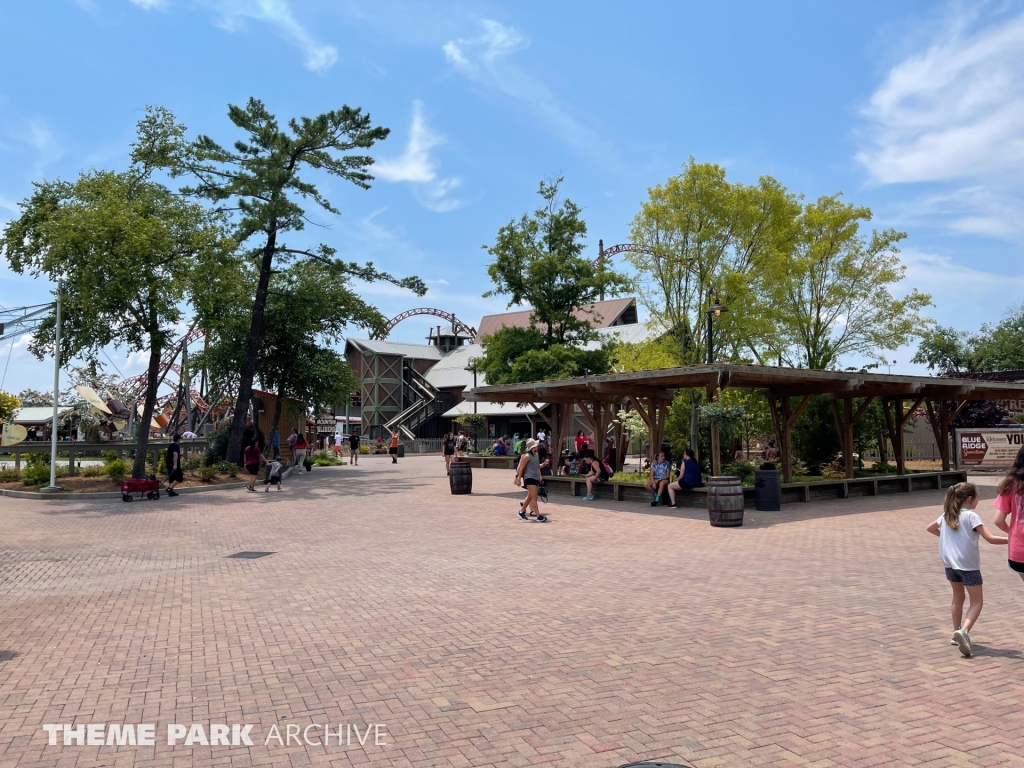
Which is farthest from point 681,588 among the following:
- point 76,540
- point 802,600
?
point 76,540

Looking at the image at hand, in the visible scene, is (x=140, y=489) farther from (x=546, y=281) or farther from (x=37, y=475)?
(x=546, y=281)

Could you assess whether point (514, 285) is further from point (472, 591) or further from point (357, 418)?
point (357, 418)

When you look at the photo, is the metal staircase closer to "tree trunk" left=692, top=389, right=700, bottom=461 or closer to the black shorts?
"tree trunk" left=692, top=389, right=700, bottom=461

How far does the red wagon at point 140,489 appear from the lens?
18453 mm

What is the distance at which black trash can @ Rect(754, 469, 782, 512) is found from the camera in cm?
1541

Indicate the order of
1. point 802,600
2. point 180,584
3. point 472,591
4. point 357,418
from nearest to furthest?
point 802,600 < point 472,591 < point 180,584 < point 357,418

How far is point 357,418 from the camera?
61656 mm

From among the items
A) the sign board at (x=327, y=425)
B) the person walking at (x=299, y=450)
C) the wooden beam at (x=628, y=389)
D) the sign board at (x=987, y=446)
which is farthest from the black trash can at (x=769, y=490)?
the sign board at (x=327, y=425)

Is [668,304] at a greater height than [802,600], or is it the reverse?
[668,304]

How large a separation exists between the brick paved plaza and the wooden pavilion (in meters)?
4.19

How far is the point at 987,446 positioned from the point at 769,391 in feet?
42.2

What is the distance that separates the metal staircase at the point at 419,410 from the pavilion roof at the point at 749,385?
116 ft

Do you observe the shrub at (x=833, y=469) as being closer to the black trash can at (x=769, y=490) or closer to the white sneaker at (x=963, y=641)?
the black trash can at (x=769, y=490)

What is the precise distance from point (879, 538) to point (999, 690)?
23.6 feet
